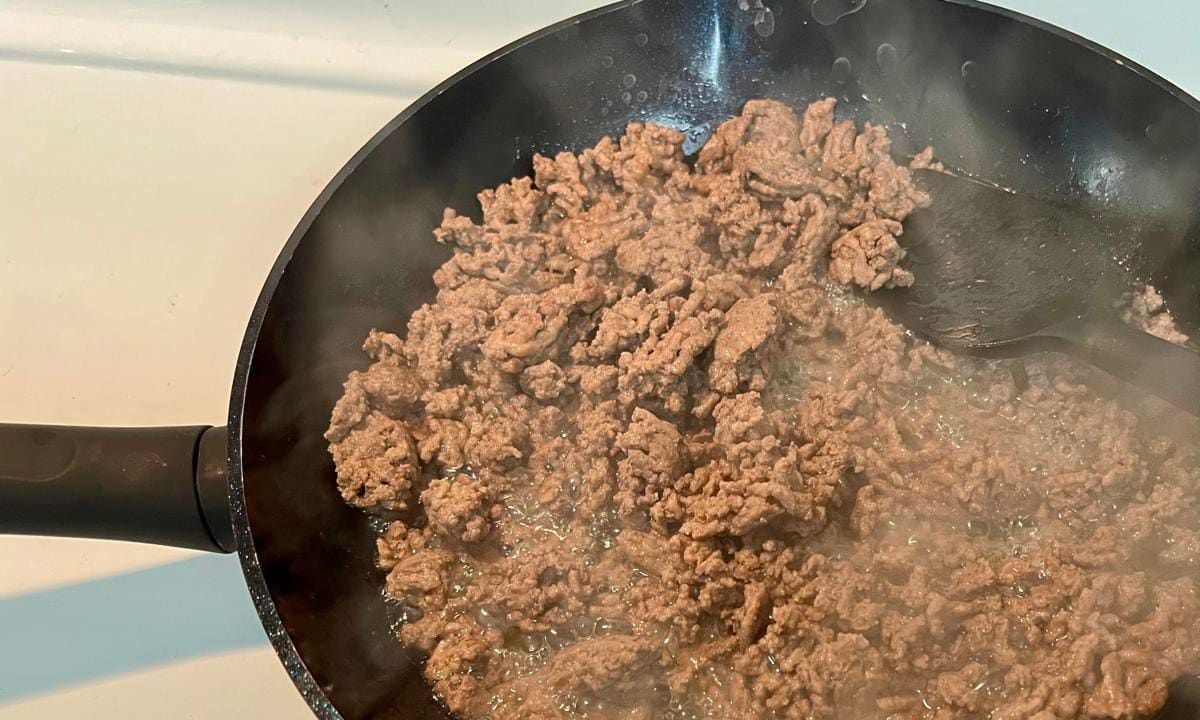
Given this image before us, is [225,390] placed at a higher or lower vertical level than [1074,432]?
higher

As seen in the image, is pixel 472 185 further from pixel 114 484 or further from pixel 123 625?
pixel 123 625

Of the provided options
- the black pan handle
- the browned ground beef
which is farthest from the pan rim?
the black pan handle

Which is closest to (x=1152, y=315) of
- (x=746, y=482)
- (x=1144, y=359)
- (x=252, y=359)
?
(x=1144, y=359)

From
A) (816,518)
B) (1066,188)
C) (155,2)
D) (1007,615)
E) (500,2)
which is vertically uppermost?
(155,2)

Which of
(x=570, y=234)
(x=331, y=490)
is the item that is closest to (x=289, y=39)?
(x=570, y=234)

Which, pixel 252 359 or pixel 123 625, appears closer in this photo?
pixel 252 359

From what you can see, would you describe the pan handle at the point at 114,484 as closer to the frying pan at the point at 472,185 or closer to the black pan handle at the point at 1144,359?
the frying pan at the point at 472,185

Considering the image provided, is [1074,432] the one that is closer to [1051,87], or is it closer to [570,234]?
[1051,87]
